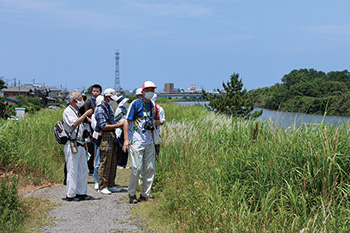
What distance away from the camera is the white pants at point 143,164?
625 centimetres

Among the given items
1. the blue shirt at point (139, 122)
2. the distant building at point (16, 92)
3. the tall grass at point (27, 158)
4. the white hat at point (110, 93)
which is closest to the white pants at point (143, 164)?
the blue shirt at point (139, 122)

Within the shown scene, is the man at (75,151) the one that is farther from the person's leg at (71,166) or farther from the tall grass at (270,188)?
the tall grass at (270,188)

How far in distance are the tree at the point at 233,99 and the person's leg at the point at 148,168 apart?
2672 centimetres

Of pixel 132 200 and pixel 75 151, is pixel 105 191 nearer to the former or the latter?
pixel 132 200

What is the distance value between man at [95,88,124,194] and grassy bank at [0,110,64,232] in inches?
51.2

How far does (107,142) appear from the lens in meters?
7.28

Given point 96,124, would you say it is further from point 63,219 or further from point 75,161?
point 63,219

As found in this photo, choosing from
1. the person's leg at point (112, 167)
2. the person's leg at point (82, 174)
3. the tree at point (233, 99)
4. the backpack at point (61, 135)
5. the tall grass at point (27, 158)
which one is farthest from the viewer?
the tree at point (233, 99)

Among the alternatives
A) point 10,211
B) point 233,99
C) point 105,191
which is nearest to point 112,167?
point 105,191

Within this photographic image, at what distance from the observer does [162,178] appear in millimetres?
6812

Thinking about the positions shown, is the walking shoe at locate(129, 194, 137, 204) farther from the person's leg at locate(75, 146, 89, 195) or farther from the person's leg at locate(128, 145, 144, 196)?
the person's leg at locate(75, 146, 89, 195)

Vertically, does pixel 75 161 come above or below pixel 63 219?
above

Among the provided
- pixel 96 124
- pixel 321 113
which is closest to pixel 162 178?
pixel 96 124

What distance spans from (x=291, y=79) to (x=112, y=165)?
357 feet
